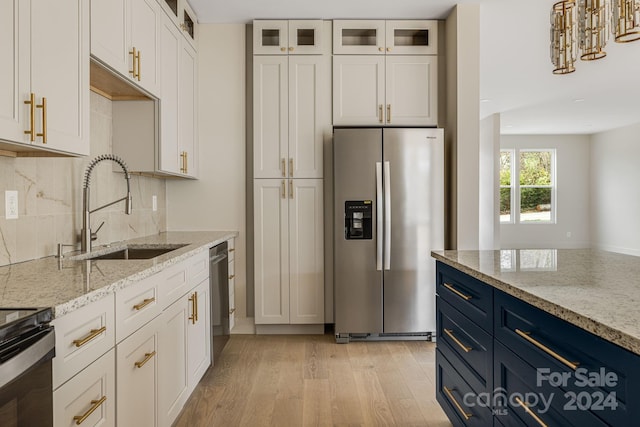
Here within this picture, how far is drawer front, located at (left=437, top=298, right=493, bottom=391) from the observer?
62.8 inches

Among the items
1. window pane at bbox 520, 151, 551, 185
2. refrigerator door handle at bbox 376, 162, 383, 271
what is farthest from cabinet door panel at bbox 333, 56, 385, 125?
window pane at bbox 520, 151, 551, 185

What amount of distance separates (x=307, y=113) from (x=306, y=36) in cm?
67

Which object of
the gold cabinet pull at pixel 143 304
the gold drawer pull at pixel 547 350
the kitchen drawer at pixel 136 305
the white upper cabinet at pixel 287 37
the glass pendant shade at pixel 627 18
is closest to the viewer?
the gold drawer pull at pixel 547 350

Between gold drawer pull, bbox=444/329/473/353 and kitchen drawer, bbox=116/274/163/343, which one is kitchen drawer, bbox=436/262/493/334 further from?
kitchen drawer, bbox=116/274/163/343

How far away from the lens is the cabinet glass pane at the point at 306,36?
368cm

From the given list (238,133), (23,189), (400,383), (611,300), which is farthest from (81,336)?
(238,133)

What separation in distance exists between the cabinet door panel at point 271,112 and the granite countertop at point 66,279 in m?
1.60

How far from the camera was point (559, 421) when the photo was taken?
1128 mm

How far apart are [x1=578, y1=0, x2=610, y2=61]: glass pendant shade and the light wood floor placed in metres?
1.94

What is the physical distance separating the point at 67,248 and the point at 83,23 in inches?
43.3

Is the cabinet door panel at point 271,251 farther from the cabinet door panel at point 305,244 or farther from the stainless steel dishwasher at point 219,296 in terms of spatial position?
the stainless steel dishwasher at point 219,296

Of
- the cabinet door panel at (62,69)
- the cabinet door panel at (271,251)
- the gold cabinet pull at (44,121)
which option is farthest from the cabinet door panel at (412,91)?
the gold cabinet pull at (44,121)

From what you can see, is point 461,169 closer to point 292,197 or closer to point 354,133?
point 354,133

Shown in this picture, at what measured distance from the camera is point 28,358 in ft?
3.13
